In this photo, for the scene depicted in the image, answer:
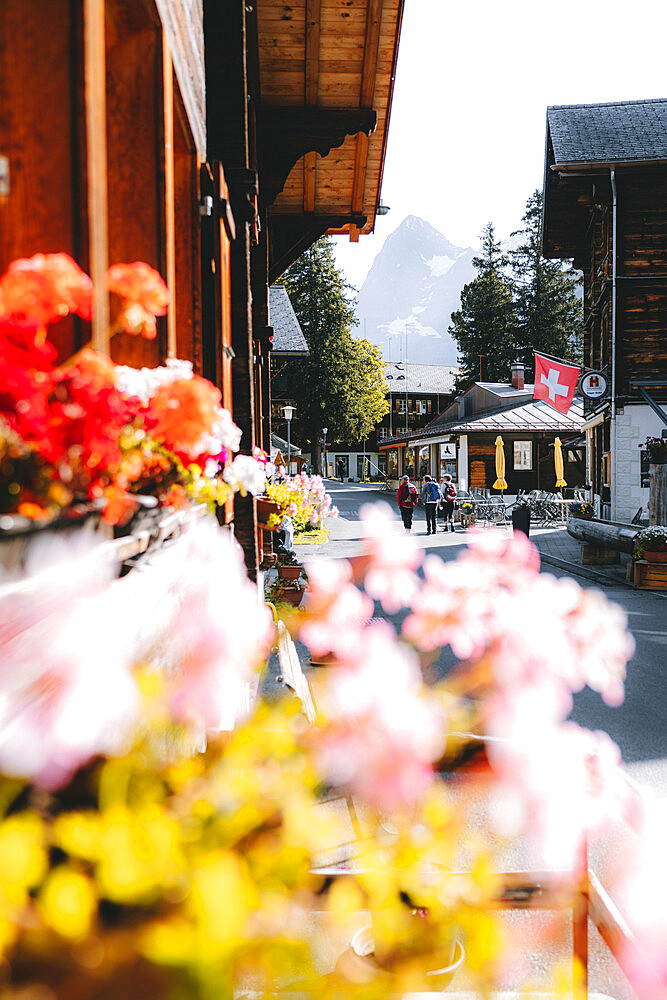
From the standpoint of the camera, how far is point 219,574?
128cm

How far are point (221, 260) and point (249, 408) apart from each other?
1.13 metres

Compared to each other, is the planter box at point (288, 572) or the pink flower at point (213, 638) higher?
the pink flower at point (213, 638)

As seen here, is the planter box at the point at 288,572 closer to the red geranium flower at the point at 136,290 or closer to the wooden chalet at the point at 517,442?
the red geranium flower at the point at 136,290

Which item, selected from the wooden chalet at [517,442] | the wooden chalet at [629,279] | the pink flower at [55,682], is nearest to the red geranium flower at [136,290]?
the pink flower at [55,682]

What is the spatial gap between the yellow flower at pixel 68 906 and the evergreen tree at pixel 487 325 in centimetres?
5432

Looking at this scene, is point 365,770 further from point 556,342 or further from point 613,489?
point 556,342

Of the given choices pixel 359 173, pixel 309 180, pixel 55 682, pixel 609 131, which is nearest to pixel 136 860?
pixel 55 682

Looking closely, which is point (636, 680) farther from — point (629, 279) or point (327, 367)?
point (327, 367)

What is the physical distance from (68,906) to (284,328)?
58.0ft

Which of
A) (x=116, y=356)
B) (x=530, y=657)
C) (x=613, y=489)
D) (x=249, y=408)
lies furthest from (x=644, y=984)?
(x=613, y=489)

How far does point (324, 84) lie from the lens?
7090 millimetres

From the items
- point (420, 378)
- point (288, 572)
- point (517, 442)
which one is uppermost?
point (420, 378)

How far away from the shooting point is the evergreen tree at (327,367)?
4766 cm

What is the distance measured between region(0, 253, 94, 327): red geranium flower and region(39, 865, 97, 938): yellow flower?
0.75 m
